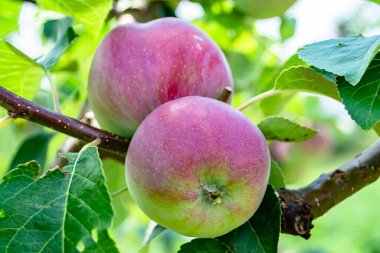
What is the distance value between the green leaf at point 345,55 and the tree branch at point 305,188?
237mm

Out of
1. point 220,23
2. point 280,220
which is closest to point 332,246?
point 220,23

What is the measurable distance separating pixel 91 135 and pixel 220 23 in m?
A: 0.94

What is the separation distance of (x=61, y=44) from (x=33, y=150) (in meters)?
0.35

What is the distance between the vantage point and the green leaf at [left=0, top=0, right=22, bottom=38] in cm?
148

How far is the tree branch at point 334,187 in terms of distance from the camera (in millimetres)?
922

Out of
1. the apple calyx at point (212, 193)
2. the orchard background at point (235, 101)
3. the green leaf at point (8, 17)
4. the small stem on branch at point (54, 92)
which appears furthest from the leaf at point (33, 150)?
the apple calyx at point (212, 193)

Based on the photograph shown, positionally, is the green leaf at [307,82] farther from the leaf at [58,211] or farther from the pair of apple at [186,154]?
the leaf at [58,211]

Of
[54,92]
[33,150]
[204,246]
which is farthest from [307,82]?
[33,150]

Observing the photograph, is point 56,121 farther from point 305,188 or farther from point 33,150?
point 33,150

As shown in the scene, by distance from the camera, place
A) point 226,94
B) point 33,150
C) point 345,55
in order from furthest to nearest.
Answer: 1. point 33,150
2. point 226,94
3. point 345,55

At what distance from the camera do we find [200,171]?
28.8 inches

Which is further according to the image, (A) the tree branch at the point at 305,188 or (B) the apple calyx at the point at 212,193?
(A) the tree branch at the point at 305,188

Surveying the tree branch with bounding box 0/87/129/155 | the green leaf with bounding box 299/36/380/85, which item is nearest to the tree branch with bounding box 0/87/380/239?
the tree branch with bounding box 0/87/129/155

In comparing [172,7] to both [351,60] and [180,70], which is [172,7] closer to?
[180,70]
